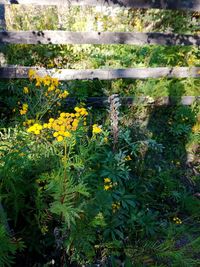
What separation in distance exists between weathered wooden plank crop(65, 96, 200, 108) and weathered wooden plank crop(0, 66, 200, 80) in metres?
0.33

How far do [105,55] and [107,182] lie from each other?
11.0ft

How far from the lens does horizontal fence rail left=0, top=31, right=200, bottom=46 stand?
3.79 meters

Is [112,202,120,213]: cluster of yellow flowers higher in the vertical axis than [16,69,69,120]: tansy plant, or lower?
lower

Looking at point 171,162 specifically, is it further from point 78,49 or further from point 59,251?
point 78,49

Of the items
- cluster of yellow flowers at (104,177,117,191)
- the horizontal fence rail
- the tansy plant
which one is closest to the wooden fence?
the horizontal fence rail

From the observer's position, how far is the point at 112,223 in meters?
2.75

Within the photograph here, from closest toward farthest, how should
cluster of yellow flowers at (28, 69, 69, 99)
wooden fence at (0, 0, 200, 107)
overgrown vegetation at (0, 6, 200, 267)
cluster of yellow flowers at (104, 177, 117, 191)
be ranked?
overgrown vegetation at (0, 6, 200, 267) < cluster of yellow flowers at (104, 177, 117, 191) < cluster of yellow flowers at (28, 69, 69, 99) < wooden fence at (0, 0, 200, 107)

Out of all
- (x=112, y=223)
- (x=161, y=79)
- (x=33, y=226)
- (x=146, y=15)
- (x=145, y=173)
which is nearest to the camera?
(x=33, y=226)

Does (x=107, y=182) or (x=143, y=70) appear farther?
(x=143, y=70)

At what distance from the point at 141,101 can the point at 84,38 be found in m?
1.32

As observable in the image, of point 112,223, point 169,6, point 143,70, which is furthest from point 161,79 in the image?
point 112,223

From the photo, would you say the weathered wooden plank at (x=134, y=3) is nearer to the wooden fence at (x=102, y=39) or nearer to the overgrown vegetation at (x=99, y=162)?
the wooden fence at (x=102, y=39)

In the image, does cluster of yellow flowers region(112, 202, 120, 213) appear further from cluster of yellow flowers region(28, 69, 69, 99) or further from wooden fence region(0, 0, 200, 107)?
wooden fence region(0, 0, 200, 107)

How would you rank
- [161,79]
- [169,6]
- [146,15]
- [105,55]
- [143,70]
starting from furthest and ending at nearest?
[146,15]
[105,55]
[161,79]
[143,70]
[169,6]
